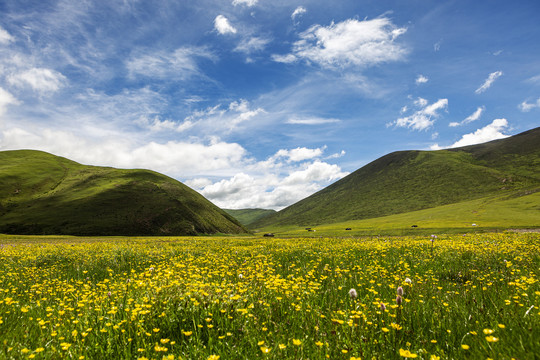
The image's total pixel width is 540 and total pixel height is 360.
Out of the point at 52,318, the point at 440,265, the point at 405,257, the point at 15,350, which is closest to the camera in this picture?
the point at 15,350

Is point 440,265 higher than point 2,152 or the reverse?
the reverse

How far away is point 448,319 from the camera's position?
173 inches

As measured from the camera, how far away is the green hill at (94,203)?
107125mm

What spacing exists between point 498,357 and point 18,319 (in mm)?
7904

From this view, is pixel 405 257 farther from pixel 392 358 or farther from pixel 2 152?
pixel 2 152

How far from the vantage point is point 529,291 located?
5938 millimetres

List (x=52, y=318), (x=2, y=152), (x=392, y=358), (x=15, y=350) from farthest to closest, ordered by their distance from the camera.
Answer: (x=2, y=152) → (x=52, y=318) → (x=15, y=350) → (x=392, y=358)

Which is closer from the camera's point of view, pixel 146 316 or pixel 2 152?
pixel 146 316

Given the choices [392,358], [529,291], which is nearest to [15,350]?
[392,358]

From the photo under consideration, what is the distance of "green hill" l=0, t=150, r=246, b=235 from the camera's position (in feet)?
351

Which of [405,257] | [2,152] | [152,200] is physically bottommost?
[405,257]

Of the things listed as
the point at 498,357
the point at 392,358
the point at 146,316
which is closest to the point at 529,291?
the point at 498,357

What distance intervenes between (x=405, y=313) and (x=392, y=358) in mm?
1609

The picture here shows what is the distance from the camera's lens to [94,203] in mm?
121750
